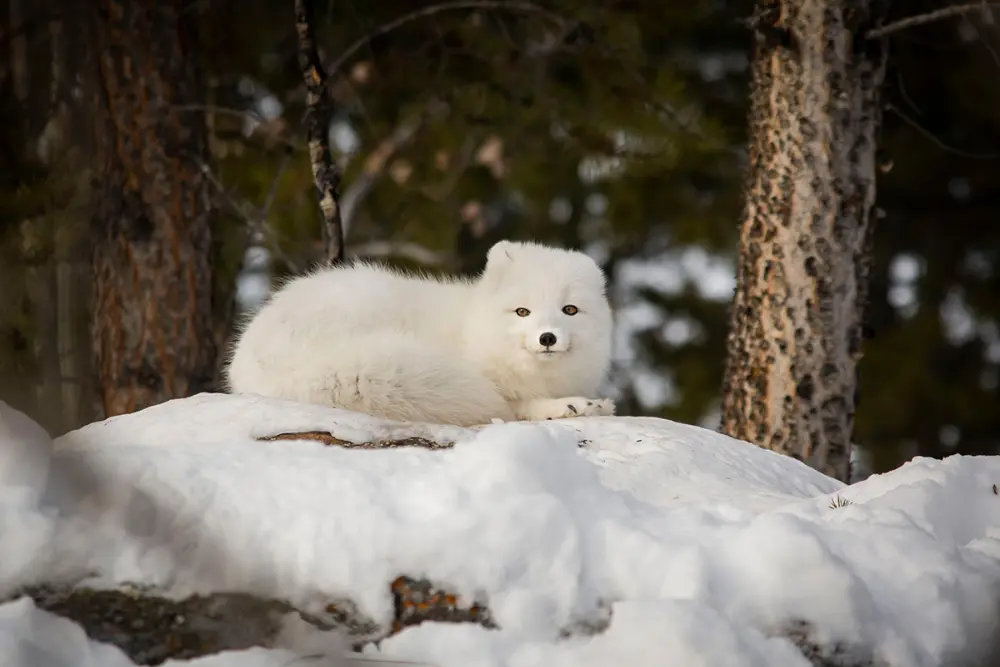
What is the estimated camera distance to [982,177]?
31.5ft

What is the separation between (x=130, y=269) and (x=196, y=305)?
1.55 feet

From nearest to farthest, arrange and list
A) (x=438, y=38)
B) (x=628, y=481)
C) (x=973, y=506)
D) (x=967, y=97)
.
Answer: (x=973, y=506) < (x=628, y=481) < (x=438, y=38) < (x=967, y=97)

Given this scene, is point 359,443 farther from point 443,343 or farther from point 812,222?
point 812,222

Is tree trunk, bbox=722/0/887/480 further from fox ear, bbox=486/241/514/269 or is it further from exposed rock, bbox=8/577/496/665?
exposed rock, bbox=8/577/496/665

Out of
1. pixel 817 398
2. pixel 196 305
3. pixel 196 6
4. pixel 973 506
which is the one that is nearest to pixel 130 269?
pixel 196 305

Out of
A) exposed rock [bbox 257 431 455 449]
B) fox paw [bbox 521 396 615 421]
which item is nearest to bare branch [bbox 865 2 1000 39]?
fox paw [bbox 521 396 615 421]

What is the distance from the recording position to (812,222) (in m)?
5.75

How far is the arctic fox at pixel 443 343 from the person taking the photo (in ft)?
14.5

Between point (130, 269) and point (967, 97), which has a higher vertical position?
point (967, 97)

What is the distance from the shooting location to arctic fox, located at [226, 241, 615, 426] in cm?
441

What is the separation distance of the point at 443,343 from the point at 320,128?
1884 mm

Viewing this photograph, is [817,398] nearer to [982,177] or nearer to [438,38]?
[438,38]

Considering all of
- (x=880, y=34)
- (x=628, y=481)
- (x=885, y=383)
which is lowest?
(x=885, y=383)

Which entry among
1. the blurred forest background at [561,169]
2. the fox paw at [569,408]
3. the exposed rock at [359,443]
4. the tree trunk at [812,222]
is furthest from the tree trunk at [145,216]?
the tree trunk at [812,222]
